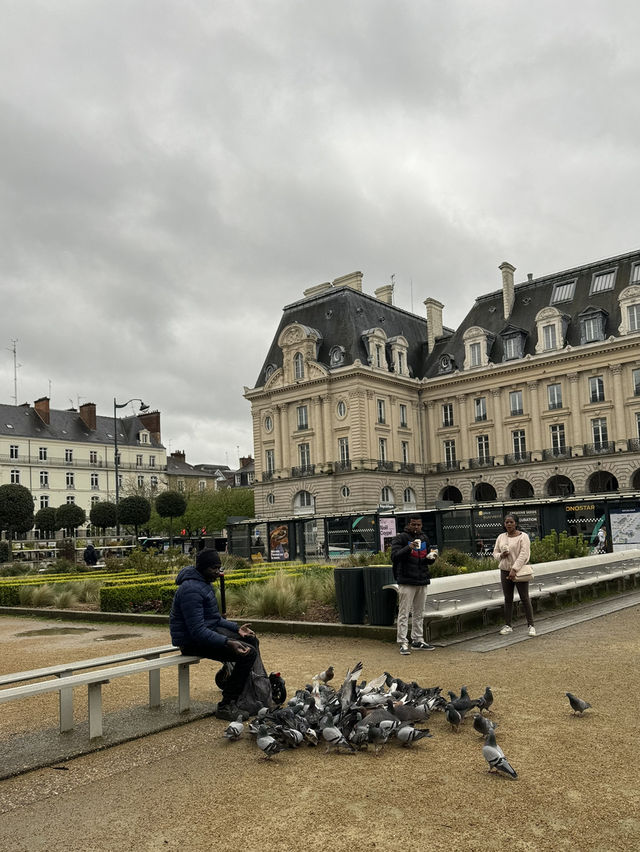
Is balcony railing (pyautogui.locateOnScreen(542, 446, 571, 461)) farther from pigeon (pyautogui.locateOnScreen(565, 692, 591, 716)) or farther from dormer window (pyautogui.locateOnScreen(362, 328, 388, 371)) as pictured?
pigeon (pyautogui.locateOnScreen(565, 692, 591, 716))

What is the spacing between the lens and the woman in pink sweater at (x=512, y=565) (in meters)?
10.9

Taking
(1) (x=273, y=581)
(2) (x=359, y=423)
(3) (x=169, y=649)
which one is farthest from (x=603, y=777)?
(2) (x=359, y=423)

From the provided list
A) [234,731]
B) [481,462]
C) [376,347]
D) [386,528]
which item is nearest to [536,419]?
[481,462]

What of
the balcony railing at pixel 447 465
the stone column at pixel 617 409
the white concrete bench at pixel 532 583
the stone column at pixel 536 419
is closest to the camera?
the white concrete bench at pixel 532 583

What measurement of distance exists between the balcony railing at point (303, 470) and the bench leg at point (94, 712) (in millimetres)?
53998

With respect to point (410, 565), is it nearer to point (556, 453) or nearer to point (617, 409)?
point (617, 409)

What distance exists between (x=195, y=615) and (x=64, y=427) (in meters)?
81.1

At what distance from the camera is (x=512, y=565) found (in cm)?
1091

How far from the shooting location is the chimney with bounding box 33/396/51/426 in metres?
81.9

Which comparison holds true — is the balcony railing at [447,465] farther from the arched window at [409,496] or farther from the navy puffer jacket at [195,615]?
the navy puffer jacket at [195,615]

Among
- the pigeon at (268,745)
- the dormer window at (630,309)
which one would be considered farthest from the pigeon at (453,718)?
the dormer window at (630,309)

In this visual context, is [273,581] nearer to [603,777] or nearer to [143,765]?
[143,765]

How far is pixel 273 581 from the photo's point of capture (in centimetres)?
1439

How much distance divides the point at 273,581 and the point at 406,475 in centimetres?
4817
